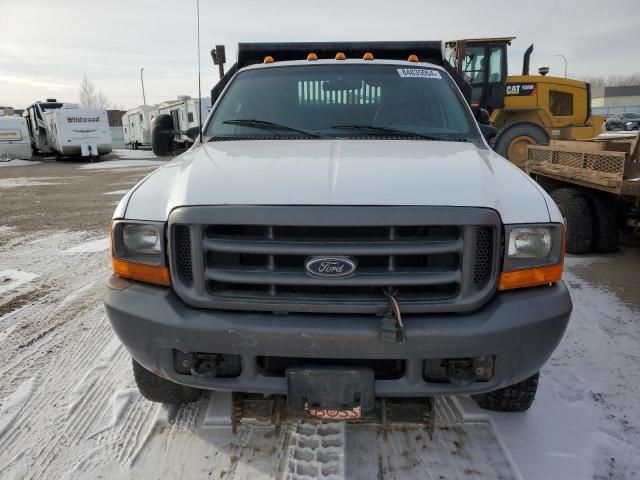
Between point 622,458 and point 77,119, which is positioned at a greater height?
point 77,119

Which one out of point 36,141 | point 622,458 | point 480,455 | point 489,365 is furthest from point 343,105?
point 36,141

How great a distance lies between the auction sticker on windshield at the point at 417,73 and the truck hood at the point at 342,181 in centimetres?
106

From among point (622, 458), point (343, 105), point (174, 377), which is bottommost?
point (622, 458)

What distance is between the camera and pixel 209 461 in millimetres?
2393

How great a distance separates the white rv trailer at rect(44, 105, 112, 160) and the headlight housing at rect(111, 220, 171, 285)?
2430 centimetres

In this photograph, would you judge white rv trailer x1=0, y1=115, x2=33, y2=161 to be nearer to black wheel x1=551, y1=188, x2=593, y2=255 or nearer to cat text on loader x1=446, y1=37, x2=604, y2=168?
cat text on loader x1=446, y1=37, x2=604, y2=168

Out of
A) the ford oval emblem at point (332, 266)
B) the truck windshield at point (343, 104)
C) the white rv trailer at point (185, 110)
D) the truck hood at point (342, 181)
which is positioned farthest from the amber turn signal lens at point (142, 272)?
the white rv trailer at point (185, 110)

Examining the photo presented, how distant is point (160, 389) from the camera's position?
2668mm

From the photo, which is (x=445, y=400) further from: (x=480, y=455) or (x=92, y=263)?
(x=92, y=263)

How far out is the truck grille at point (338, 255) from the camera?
200 cm

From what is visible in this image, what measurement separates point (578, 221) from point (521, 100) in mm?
6799

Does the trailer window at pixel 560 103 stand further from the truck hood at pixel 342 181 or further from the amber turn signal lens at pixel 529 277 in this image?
the amber turn signal lens at pixel 529 277

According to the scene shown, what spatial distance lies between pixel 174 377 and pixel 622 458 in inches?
88.1

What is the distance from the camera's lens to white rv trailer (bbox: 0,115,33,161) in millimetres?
24969
